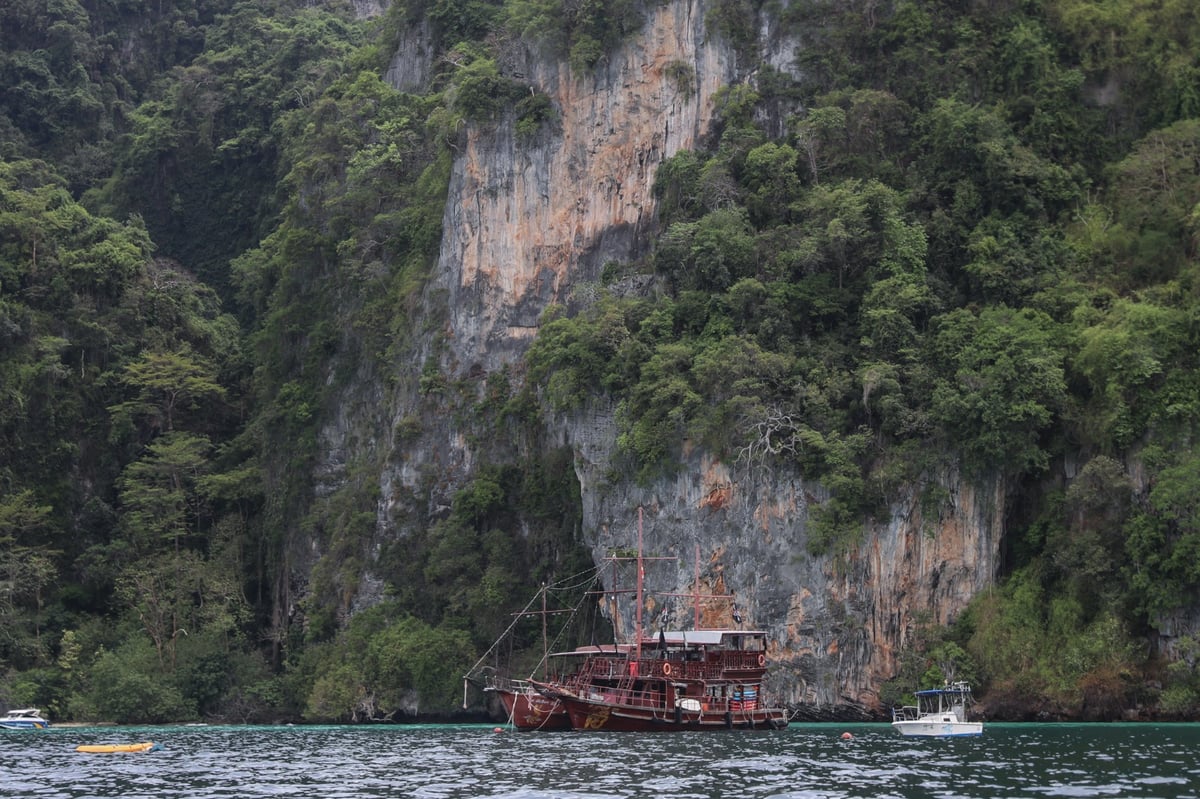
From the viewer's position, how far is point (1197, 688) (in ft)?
152

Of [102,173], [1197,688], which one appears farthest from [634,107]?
[102,173]

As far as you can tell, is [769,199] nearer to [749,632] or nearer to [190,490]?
[749,632]

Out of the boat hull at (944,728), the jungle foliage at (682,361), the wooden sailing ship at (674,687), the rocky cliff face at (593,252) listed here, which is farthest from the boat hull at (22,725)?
the boat hull at (944,728)

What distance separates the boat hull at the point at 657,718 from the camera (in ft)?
153

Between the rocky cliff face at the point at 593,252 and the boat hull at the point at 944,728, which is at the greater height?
the rocky cliff face at the point at 593,252

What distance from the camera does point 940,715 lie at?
4456 centimetres

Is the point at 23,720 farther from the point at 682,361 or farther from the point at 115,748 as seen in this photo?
the point at 682,361

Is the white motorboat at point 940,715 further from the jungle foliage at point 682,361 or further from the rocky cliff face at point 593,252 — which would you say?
the rocky cliff face at point 593,252

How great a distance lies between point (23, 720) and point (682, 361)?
25.8 m

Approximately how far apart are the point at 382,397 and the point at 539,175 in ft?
37.2

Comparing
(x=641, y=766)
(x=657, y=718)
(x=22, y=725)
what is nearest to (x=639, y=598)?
(x=657, y=718)

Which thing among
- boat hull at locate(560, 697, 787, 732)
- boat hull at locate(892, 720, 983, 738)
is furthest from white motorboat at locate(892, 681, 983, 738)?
boat hull at locate(560, 697, 787, 732)

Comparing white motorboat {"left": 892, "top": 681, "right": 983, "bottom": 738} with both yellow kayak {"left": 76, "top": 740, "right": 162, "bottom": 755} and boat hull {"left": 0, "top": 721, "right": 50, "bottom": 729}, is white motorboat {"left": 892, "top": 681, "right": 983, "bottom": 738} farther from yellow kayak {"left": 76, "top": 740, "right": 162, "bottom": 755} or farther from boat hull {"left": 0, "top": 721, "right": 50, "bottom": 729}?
boat hull {"left": 0, "top": 721, "right": 50, "bottom": 729}

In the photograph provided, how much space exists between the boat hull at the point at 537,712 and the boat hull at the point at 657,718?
1.54 feet
